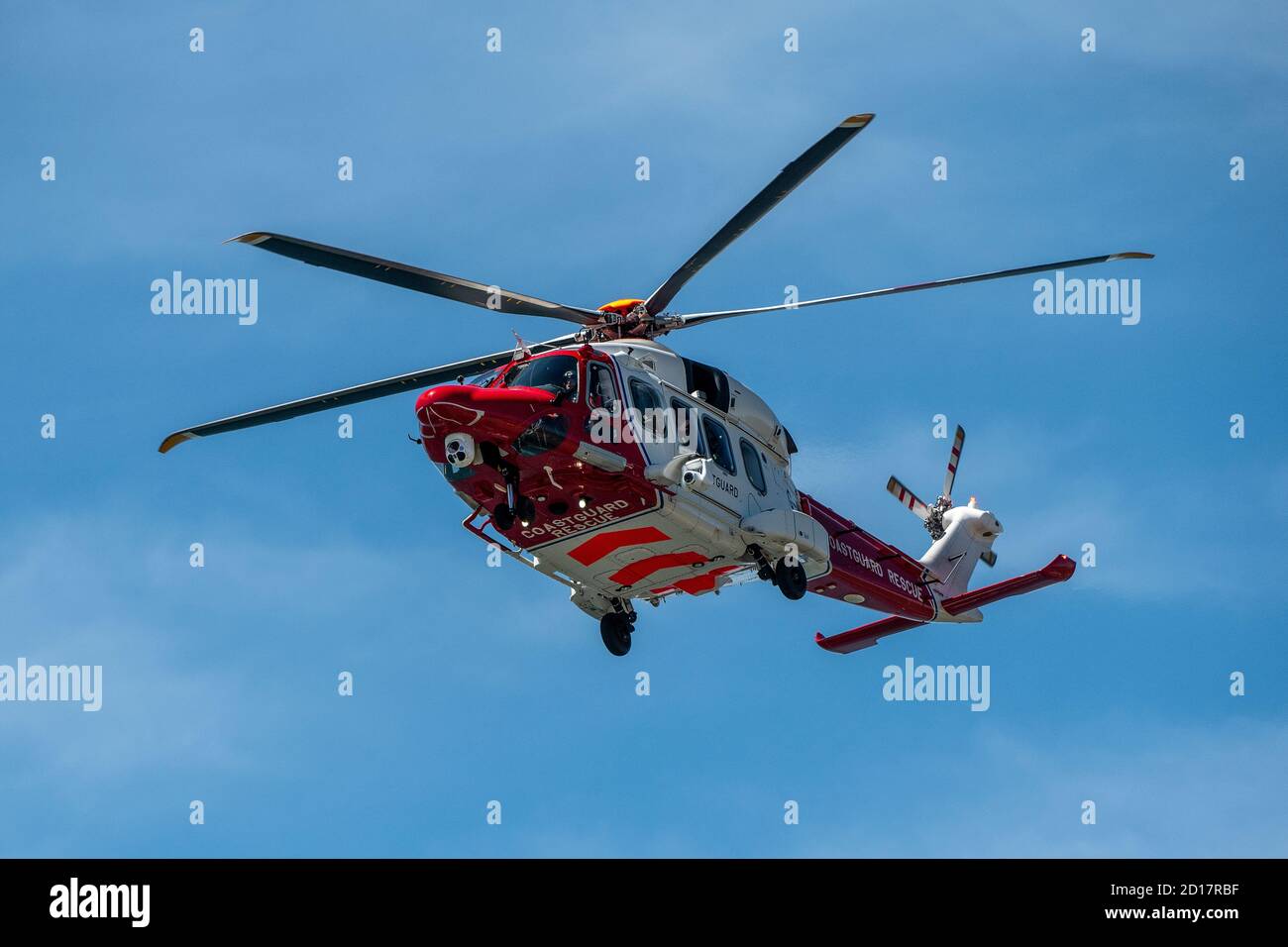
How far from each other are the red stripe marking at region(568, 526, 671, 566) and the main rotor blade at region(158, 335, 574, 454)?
3479 mm

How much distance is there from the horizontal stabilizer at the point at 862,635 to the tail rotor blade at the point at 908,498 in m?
2.38

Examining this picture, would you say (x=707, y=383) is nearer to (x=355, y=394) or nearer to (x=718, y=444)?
(x=718, y=444)

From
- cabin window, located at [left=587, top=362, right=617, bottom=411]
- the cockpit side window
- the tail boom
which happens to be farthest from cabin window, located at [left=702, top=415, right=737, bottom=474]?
the tail boom

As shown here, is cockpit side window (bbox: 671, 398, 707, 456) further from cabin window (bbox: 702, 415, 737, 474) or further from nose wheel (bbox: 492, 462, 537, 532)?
nose wheel (bbox: 492, 462, 537, 532)

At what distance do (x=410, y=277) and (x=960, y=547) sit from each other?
14670mm

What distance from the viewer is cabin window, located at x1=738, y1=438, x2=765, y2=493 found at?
32.1 m

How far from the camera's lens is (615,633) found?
3303cm

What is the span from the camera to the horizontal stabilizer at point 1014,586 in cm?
3491

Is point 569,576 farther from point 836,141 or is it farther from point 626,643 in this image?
point 836,141

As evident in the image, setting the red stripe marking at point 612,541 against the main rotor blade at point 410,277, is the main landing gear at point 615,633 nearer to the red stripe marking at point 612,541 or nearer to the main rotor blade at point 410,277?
the red stripe marking at point 612,541

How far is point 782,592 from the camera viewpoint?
32.2 meters
